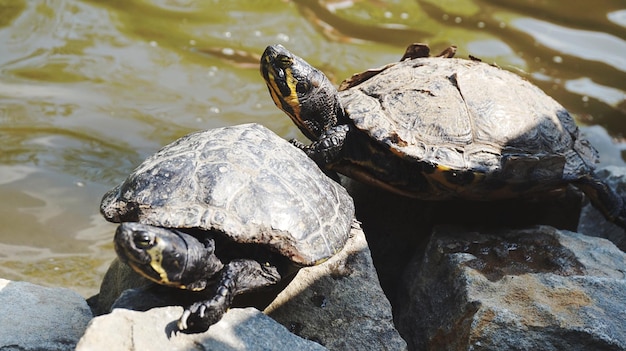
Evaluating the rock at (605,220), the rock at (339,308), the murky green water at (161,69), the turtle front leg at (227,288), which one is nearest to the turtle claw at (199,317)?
the turtle front leg at (227,288)

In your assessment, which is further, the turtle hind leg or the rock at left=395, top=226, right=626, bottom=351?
the turtle hind leg

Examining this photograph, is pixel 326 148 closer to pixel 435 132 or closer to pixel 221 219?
pixel 435 132

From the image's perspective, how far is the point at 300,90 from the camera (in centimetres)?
405

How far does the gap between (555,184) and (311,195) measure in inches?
68.7

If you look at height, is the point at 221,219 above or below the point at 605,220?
above

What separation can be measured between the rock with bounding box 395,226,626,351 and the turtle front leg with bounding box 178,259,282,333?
3.35 feet

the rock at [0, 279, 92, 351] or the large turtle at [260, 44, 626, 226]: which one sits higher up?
the large turtle at [260, 44, 626, 226]

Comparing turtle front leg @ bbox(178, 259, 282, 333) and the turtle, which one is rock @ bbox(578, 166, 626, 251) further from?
turtle front leg @ bbox(178, 259, 282, 333)

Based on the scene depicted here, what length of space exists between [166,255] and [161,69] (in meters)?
5.05

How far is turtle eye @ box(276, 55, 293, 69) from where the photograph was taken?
3965 millimetres

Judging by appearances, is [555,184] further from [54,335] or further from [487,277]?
[54,335]

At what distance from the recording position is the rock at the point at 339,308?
308cm

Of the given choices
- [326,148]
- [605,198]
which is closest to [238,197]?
[326,148]

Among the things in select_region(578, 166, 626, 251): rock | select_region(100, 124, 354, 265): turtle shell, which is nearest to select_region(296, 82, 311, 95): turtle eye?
select_region(100, 124, 354, 265): turtle shell
